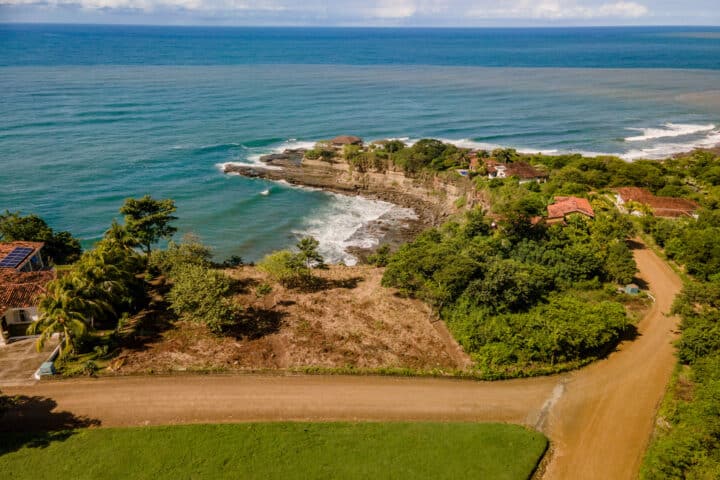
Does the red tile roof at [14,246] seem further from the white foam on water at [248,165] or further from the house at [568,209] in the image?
the house at [568,209]

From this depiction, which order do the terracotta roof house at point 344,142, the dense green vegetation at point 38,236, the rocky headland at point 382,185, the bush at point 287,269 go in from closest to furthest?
the bush at point 287,269
the dense green vegetation at point 38,236
the rocky headland at point 382,185
the terracotta roof house at point 344,142

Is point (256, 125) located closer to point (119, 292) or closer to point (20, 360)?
point (119, 292)

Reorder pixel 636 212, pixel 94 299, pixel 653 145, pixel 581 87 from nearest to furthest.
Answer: pixel 94 299 → pixel 636 212 → pixel 653 145 → pixel 581 87

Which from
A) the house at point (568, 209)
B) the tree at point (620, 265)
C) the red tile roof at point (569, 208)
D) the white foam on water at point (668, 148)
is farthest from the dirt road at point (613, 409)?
the white foam on water at point (668, 148)

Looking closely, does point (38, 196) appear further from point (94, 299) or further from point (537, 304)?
point (537, 304)

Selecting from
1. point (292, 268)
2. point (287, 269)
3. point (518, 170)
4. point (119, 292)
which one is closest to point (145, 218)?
point (119, 292)

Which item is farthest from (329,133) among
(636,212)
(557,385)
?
(557,385)

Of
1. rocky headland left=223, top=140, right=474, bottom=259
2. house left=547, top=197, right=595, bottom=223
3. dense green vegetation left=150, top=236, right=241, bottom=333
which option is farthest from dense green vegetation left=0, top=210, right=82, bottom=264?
house left=547, top=197, right=595, bottom=223
